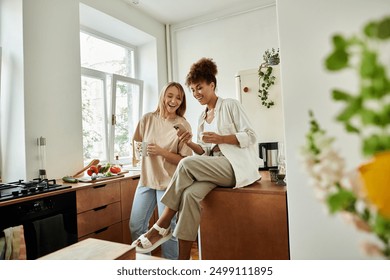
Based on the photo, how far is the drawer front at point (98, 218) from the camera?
1.72 metres

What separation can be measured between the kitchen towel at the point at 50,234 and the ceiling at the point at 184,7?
2.15 meters

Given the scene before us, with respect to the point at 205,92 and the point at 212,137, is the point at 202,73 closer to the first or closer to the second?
the point at 205,92

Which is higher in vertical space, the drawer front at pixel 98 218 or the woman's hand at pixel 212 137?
the woman's hand at pixel 212 137

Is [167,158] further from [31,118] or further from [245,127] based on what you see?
[31,118]

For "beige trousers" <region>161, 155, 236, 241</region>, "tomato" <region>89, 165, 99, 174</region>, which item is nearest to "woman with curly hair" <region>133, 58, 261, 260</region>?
"beige trousers" <region>161, 155, 236, 241</region>

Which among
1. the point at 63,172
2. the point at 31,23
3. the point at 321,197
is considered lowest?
the point at 63,172

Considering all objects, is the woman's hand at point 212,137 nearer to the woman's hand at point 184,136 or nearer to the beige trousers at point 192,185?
the beige trousers at point 192,185

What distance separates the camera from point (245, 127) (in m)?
1.45

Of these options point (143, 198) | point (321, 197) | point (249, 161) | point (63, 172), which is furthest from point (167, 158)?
point (321, 197)

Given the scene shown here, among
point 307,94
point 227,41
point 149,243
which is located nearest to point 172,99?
point 149,243

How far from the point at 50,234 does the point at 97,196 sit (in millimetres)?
378

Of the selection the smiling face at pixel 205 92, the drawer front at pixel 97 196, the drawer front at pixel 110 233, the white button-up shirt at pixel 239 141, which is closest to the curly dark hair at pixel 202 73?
the smiling face at pixel 205 92

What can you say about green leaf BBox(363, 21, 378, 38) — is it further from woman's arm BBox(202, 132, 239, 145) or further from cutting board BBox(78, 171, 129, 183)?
cutting board BBox(78, 171, 129, 183)
